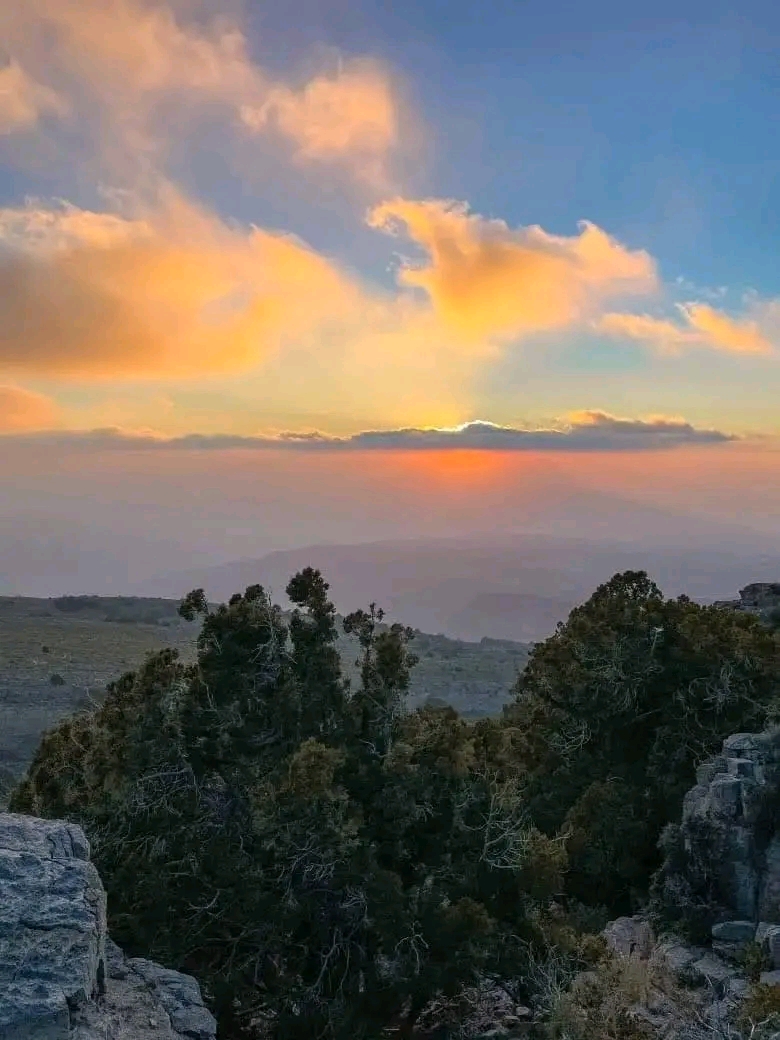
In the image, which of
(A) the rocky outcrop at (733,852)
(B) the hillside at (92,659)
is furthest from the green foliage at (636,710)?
(B) the hillside at (92,659)

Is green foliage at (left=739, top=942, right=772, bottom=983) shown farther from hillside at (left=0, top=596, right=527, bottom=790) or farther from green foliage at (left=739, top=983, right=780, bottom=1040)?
hillside at (left=0, top=596, right=527, bottom=790)

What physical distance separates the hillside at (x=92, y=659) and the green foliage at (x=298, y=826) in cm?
314

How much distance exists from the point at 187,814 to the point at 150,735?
118 centimetres

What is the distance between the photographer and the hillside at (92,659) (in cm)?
3503

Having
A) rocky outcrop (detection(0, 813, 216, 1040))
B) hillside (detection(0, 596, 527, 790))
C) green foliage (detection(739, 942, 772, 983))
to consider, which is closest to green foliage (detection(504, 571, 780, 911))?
green foliage (detection(739, 942, 772, 983))

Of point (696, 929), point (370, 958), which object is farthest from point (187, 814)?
point (696, 929)

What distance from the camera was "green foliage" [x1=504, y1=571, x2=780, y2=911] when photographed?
15.9 m

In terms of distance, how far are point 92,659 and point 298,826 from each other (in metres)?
40.0

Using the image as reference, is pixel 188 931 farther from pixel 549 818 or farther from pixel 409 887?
pixel 549 818

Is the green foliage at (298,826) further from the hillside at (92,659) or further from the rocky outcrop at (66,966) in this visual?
the hillside at (92,659)

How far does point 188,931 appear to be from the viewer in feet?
35.5

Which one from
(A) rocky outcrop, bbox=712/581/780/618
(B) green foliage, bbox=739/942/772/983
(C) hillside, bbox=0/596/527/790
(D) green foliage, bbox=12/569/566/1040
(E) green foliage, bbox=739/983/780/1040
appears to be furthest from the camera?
(C) hillside, bbox=0/596/527/790

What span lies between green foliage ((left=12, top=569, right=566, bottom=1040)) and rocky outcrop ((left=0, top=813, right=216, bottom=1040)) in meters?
2.09

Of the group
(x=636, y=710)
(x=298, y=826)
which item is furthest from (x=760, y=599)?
(x=298, y=826)
